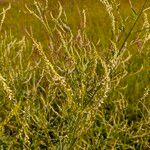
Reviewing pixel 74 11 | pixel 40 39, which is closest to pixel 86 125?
pixel 40 39

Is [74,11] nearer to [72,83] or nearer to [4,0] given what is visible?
[4,0]

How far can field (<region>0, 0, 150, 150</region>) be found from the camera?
2.07m

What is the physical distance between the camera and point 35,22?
6.73 meters

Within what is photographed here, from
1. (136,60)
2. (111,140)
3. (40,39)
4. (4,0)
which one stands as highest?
(4,0)

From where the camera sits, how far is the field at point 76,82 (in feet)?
6.81

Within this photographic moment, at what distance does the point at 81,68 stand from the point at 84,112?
1.12 ft

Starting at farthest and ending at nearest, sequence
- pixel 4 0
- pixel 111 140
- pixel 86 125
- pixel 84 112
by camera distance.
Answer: pixel 4 0 → pixel 111 140 → pixel 86 125 → pixel 84 112

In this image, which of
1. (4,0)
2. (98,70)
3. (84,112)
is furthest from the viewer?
(4,0)

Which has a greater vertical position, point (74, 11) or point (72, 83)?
point (74, 11)

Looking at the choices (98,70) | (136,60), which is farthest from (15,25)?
(98,70)

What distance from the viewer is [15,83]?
275 cm

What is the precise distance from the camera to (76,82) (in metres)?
2.39

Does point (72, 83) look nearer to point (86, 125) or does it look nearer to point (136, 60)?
point (86, 125)

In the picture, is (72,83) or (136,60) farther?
(136,60)
